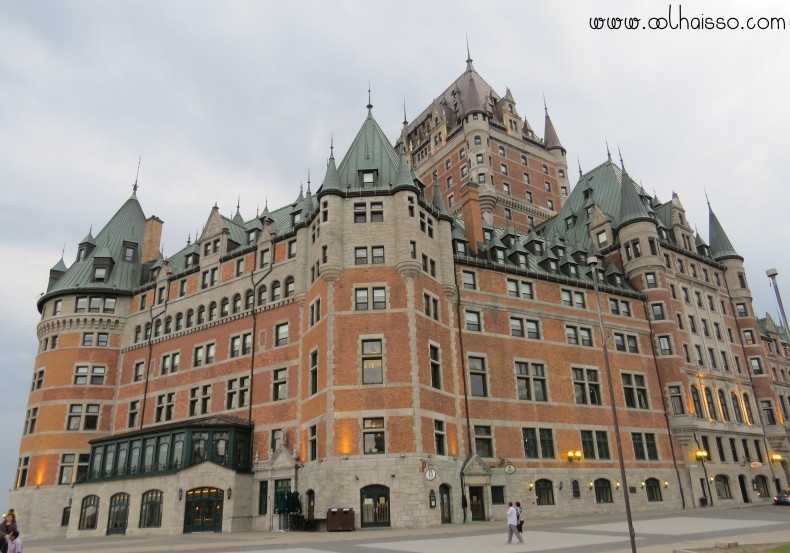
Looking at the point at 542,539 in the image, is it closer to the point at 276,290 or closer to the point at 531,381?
the point at 531,381

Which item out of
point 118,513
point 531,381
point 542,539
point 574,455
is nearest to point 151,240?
point 118,513

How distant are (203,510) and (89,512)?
10624mm

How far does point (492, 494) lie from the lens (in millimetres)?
39125

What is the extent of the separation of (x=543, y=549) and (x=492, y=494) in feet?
64.5

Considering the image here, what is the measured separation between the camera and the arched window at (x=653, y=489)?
45838mm

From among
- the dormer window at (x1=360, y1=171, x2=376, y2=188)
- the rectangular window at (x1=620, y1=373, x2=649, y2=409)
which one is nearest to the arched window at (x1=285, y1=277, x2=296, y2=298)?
the dormer window at (x1=360, y1=171, x2=376, y2=188)

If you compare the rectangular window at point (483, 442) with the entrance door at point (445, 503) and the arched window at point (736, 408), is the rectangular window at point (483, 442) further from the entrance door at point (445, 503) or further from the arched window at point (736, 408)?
the arched window at point (736, 408)

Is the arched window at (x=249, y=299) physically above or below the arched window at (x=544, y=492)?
above

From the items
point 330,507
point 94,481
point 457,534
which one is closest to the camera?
point 457,534

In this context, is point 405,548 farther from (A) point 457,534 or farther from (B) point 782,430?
(B) point 782,430

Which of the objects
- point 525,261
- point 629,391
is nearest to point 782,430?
point 629,391

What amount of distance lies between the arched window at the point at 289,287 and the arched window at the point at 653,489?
1236 inches

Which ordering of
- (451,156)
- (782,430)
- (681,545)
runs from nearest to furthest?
(681,545)
(782,430)
(451,156)

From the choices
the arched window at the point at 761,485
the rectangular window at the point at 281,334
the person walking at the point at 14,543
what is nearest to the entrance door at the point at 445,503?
the rectangular window at the point at 281,334
